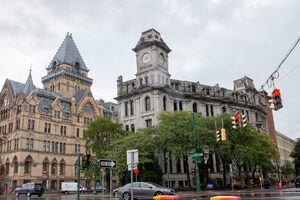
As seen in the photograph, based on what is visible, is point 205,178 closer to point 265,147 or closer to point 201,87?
point 265,147

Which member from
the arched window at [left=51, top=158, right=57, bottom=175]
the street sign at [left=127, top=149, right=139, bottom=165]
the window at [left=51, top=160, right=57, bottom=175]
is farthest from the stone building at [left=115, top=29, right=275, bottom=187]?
the street sign at [left=127, top=149, right=139, bottom=165]

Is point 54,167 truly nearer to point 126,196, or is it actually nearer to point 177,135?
point 177,135

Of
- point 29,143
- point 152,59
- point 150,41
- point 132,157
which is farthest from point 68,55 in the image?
point 132,157

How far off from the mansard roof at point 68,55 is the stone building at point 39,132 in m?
16.8

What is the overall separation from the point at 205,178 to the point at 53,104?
150ft

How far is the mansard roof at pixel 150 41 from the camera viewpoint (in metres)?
58.7

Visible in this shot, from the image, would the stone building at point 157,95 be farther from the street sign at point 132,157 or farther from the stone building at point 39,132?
the street sign at point 132,157

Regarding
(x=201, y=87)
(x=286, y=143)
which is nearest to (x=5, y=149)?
(x=201, y=87)

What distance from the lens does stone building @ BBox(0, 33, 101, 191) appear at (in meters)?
72.0

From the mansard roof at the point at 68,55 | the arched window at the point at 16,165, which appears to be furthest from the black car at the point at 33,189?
the mansard roof at the point at 68,55

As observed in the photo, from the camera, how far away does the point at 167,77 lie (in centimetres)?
6034

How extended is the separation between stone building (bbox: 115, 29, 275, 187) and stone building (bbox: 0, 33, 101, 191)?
81.6 ft

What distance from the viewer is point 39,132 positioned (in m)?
75.8

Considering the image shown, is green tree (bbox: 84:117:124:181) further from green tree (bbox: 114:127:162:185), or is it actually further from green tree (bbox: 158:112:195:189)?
green tree (bbox: 158:112:195:189)
